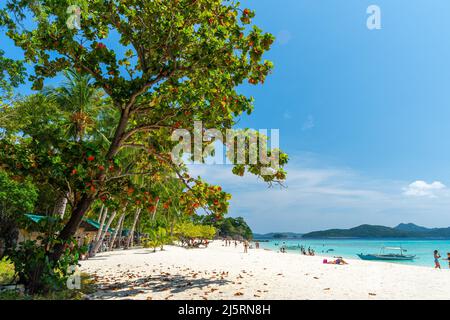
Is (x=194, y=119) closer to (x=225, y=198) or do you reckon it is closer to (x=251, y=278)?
(x=225, y=198)

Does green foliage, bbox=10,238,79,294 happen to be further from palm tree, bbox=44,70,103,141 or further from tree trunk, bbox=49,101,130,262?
palm tree, bbox=44,70,103,141

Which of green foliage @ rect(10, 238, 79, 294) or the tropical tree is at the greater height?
the tropical tree

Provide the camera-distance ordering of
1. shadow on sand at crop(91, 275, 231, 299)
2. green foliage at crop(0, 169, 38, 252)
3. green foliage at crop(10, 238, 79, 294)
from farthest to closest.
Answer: green foliage at crop(0, 169, 38, 252) → shadow on sand at crop(91, 275, 231, 299) → green foliage at crop(10, 238, 79, 294)

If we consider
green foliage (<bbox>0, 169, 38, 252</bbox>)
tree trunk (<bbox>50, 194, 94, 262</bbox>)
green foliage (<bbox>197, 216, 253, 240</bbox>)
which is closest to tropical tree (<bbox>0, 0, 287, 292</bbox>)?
tree trunk (<bbox>50, 194, 94, 262</bbox>)

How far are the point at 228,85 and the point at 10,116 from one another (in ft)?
41.0

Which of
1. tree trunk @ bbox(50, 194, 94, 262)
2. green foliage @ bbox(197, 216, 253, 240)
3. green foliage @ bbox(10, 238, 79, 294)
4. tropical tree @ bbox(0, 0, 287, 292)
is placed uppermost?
tropical tree @ bbox(0, 0, 287, 292)

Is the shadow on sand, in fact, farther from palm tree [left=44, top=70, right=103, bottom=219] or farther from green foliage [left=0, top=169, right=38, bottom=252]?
A: palm tree [left=44, top=70, right=103, bottom=219]

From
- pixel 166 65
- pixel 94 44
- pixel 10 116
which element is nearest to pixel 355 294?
pixel 166 65

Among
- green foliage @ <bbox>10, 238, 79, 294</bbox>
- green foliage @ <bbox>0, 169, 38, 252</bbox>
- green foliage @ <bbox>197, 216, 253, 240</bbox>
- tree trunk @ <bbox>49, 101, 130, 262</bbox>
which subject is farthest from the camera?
green foliage @ <bbox>197, 216, 253, 240</bbox>

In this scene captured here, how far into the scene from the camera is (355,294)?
845 centimetres

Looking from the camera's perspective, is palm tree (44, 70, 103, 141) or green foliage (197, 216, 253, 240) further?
green foliage (197, 216, 253, 240)

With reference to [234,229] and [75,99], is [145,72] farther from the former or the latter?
[234,229]
